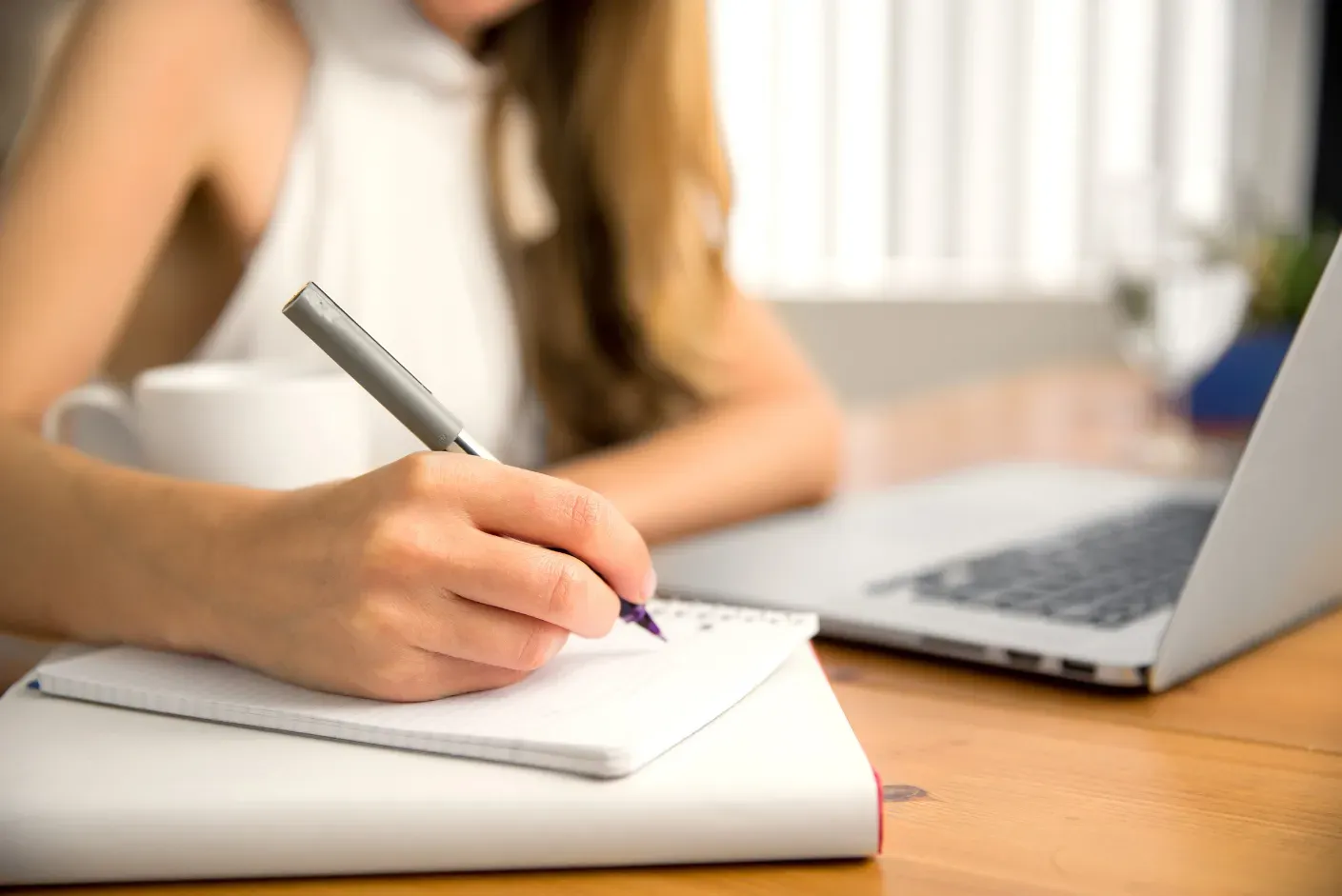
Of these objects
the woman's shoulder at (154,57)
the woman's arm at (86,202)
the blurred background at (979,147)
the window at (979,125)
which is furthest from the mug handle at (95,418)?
the window at (979,125)

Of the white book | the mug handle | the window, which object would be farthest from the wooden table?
the window

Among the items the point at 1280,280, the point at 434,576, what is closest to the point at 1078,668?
the point at 434,576

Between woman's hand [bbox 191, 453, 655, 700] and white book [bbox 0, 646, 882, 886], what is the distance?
0.05 meters

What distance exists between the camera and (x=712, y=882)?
341mm

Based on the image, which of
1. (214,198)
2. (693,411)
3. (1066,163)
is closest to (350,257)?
(214,198)

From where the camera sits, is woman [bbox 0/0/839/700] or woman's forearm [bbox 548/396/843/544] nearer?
woman [bbox 0/0/839/700]

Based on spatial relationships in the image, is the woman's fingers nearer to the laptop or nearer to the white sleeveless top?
the laptop

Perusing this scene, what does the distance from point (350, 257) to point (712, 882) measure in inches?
27.2

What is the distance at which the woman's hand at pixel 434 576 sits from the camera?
1.30 feet

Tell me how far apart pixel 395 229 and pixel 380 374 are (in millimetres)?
579

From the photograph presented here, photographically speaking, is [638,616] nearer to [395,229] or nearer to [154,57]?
[154,57]

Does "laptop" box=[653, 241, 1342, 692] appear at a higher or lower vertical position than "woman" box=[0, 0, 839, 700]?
lower

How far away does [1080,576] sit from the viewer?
608mm

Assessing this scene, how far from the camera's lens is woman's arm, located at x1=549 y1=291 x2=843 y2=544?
2.49 ft
